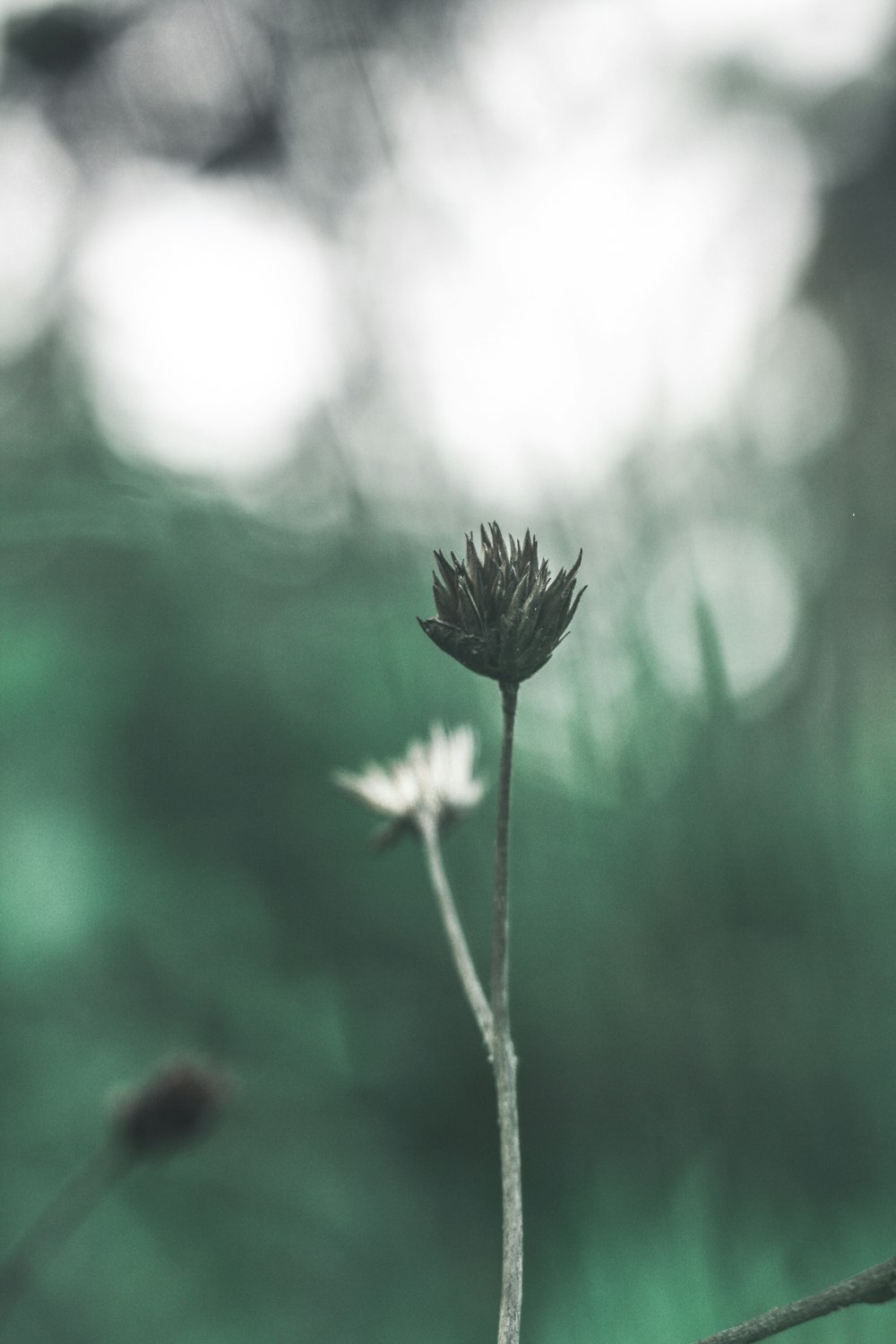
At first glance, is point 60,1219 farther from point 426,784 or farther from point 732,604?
point 426,784

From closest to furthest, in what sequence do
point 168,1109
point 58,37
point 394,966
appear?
point 168,1109 → point 394,966 → point 58,37

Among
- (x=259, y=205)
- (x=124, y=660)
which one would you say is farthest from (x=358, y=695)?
(x=259, y=205)

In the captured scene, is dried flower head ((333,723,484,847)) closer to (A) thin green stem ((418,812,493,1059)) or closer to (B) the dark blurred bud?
(A) thin green stem ((418,812,493,1059))

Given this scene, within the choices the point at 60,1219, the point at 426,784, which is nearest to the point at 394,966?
the point at 60,1219

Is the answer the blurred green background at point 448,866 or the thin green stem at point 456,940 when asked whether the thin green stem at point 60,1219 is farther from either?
the thin green stem at point 456,940

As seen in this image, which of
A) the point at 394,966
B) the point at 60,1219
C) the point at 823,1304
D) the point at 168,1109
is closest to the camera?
the point at 823,1304

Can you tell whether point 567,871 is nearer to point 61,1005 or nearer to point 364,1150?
point 364,1150

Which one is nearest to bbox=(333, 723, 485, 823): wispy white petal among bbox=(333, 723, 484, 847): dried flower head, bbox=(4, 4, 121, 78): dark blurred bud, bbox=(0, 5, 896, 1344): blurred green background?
bbox=(333, 723, 484, 847): dried flower head
